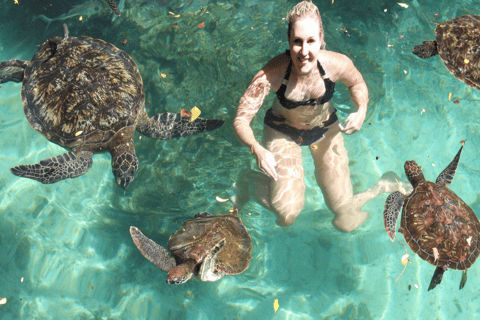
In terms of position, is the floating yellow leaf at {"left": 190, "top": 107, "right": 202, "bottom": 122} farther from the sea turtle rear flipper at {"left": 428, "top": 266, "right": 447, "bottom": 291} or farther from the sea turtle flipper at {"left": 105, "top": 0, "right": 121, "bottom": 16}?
the sea turtle rear flipper at {"left": 428, "top": 266, "right": 447, "bottom": 291}

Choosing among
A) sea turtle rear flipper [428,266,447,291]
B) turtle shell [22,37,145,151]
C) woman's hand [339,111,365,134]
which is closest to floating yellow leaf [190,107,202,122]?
turtle shell [22,37,145,151]

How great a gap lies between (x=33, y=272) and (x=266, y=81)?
11.2 feet

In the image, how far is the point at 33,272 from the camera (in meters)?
3.96

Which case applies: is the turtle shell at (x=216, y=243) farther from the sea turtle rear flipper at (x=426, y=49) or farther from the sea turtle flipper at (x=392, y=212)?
the sea turtle rear flipper at (x=426, y=49)

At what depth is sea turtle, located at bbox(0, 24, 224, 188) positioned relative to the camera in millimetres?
3857

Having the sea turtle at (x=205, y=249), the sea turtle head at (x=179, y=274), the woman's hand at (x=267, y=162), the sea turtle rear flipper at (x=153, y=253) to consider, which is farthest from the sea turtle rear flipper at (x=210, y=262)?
the woman's hand at (x=267, y=162)

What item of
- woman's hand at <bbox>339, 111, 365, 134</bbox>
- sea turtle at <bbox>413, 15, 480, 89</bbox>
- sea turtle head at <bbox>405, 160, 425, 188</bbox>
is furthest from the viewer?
sea turtle at <bbox>413, 15, 480, 89</bbox>

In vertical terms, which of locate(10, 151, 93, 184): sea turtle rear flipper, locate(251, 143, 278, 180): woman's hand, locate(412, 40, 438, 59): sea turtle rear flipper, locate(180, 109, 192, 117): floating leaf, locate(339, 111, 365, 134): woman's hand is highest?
locate(339, 111, 365, 134): woman's hand

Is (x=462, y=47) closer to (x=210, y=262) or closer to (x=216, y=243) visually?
(x=216, y=243)

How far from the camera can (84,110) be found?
12.6 feet

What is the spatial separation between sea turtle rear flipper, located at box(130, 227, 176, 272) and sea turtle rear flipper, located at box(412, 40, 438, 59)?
407cm

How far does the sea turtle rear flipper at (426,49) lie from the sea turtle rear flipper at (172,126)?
2844 millimetres

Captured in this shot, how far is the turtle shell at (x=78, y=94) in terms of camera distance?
3.85 m

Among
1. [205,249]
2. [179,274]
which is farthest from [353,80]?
[179,274]
